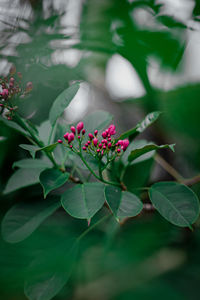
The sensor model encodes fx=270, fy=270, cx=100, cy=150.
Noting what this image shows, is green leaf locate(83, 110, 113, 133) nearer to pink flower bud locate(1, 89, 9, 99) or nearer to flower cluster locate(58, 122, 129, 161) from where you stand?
flower cluster locate(58, 122, 129, 161)

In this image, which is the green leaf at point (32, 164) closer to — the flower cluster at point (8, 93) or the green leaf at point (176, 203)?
the flower cluster at point (8, 93)

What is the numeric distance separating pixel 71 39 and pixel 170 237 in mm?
712

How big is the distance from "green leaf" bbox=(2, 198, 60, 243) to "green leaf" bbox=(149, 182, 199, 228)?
0.77 feet

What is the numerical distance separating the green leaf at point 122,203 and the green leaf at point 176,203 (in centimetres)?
4

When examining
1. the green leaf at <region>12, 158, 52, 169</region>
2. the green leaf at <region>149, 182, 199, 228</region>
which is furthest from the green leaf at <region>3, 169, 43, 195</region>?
the green leaf at <region>149, 182, 199, 228</region>

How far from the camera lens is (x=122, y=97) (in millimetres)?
1181

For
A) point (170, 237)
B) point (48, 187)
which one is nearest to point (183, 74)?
point (170, 237)

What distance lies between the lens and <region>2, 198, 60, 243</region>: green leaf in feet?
1.87

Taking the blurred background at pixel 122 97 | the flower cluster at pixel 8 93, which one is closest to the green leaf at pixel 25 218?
the blurred background at pixel 122 97

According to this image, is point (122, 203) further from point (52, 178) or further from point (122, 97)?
point (122, 97)

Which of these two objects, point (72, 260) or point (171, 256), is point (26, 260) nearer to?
point (72, 260)

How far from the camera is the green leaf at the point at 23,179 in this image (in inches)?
24.1

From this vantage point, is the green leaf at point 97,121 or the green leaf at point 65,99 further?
the green leaf at point 97,121

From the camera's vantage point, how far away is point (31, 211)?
631mm
